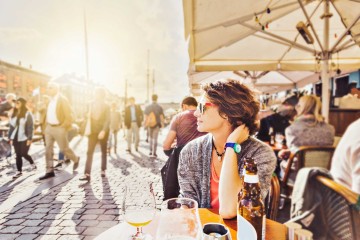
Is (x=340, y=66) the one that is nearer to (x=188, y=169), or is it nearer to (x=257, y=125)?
(x=257, y=125)

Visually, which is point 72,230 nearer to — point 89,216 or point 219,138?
point 89,216

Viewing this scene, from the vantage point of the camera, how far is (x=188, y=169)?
7.00 ft

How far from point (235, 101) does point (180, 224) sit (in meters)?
1.41

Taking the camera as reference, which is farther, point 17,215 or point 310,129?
point 17,215

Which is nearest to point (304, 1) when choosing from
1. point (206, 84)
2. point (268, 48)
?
point (268, 48)

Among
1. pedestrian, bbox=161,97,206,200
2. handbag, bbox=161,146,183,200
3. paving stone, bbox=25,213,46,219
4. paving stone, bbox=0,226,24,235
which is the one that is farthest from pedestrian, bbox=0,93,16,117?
handbag, bbox=161,146,183,200

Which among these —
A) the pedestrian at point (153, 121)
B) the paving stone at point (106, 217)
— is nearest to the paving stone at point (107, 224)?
the paving stone at point (106, 217)

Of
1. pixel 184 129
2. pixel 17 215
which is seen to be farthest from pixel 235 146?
pixel 17 215

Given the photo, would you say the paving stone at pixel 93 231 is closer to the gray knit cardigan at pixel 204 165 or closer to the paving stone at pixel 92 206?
the paving stone at pixel 92 206

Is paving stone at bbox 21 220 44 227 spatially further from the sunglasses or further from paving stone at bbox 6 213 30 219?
the sunglasses

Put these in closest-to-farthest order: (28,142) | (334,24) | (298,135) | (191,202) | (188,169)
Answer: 1. (191,202)
2. (188,169)
3. (298,135)
4. (334,24)
5. (28,142)

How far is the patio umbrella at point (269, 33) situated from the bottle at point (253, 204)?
9.39ft

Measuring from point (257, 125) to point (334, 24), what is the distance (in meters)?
4.60

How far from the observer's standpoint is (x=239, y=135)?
2.00 metres
